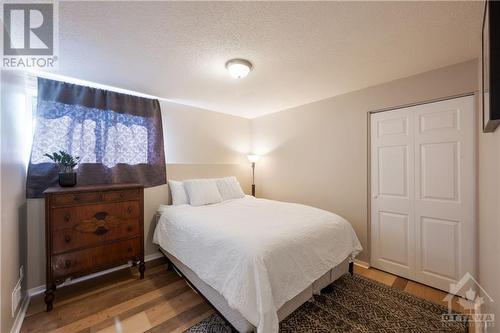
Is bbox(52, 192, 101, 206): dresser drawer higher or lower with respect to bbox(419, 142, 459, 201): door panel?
lower

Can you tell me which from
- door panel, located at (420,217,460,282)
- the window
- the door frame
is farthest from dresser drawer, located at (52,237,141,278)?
door panel, located at (420,217,460,282)

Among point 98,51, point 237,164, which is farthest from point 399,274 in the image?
point 98,51

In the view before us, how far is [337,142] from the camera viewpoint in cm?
292

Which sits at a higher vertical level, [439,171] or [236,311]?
[439,171]

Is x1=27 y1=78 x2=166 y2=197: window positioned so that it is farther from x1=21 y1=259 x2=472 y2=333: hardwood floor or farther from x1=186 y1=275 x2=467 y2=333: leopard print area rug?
x1=186 y1=275 x2=467 y2=333: leopard print area rug

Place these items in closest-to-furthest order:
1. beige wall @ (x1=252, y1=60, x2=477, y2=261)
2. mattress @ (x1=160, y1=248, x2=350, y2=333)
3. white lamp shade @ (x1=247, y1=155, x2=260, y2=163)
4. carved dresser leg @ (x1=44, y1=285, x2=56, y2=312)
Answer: mattress @ (x1=160, y1=248, x2=350, y2=333)
carved dresser leg @ (x1=44, y1=285, x2=56, y2=312)
beige wall @ (x1=252, y1=60, x2=477, y2=261)
white lamp shade @ (x1=247, y1=155, x2=260, y2=163)

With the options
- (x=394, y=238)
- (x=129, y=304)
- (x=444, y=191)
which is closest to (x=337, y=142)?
(x=444, y=191)

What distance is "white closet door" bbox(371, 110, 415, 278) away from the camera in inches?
92.4

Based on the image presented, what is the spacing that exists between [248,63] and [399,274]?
9.71ft

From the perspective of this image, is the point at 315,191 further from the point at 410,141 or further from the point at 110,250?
the point at 110,250

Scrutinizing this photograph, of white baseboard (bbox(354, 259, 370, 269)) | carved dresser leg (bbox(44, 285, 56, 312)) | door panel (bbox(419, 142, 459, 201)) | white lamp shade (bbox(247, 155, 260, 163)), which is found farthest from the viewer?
white lamp shade (bbox(247, 155, 260, 163))

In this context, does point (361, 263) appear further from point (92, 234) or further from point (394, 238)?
point (92, 234)

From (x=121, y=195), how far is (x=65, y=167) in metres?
0.61

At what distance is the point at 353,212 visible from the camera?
9.06 feet
